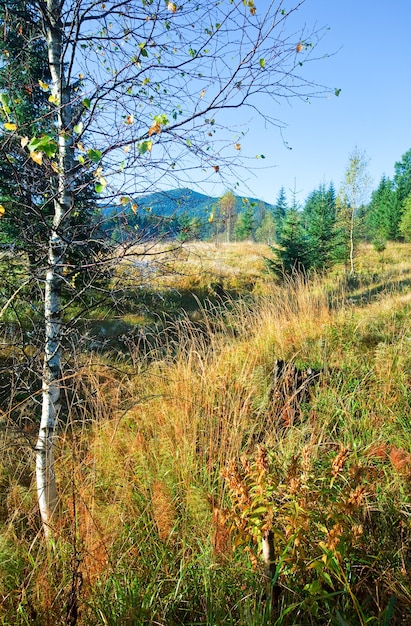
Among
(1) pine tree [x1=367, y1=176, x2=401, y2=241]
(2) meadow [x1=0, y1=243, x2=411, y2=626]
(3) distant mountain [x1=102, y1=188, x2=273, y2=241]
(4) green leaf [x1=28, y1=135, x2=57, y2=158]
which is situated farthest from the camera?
(1) pine tree [x1=367, y1=176, x2=401, y2=241]

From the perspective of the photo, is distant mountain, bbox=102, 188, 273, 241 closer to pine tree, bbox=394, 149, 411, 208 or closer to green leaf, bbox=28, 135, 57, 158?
green leaf, bbox=28, 135, 57, 158

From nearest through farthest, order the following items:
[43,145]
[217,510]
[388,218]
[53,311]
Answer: [43,145]
[217,510]
[53,311]
[388,218]

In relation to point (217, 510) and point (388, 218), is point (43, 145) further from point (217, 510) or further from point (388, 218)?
point (388, 218)

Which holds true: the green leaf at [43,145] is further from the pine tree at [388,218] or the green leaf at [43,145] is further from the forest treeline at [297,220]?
the pine tree at [388,218]

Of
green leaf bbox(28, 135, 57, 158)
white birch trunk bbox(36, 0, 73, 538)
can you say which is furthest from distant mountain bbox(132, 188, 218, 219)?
green leaf bbox(28, 135, 57, 158)

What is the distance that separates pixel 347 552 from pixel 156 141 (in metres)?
2.21

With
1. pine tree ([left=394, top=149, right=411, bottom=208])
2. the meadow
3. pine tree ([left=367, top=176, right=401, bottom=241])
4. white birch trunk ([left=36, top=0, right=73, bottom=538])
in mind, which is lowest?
the meadow

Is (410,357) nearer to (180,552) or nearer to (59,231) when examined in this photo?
(180,552)

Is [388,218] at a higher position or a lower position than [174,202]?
higher

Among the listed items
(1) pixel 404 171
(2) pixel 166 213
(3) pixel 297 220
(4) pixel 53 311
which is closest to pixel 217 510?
(4) pixel 53 311

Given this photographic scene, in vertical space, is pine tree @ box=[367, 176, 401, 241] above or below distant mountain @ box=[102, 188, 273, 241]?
above

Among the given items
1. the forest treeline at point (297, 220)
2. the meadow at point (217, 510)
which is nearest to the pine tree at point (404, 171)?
the forest treeline at point (297, 220)

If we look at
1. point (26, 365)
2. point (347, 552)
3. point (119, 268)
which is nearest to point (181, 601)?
point (347, 552)

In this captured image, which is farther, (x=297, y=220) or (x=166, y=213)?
(x=297, y=220)
